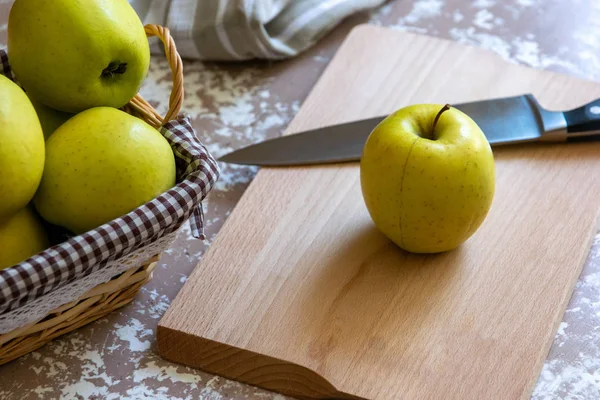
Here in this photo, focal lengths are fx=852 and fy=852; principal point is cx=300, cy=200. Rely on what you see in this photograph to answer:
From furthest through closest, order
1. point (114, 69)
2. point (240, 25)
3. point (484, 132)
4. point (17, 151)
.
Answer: point (240, 25) < point (484, 132) < point (114, 69) < point (17, 151)

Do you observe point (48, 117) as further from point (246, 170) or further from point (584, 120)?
point (584, 120)

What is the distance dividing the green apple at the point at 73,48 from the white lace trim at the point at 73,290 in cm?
15

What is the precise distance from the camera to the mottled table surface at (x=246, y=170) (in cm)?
81

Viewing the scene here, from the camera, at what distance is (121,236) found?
2.34 feet

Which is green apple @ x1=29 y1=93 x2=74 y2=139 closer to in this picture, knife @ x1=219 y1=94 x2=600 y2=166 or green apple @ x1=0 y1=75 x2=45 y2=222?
green apple @ x1=0 y1=75 x2=45 y2=222

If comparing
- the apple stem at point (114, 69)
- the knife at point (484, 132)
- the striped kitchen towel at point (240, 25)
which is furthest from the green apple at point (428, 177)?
the striped kitchen towel at point (240, 25)

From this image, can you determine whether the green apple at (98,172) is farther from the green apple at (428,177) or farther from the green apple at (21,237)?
the green apple at (428,177)

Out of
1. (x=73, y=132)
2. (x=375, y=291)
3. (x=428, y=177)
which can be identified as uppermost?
(x=73, y=132)

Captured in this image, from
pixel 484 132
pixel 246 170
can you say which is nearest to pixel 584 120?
pixel 484 132

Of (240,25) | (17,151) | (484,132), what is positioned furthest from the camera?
(240,25)

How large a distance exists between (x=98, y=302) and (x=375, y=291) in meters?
0.27

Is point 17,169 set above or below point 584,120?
above

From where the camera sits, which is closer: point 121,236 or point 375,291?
point 121,236

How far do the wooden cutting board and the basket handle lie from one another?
0.46ft
